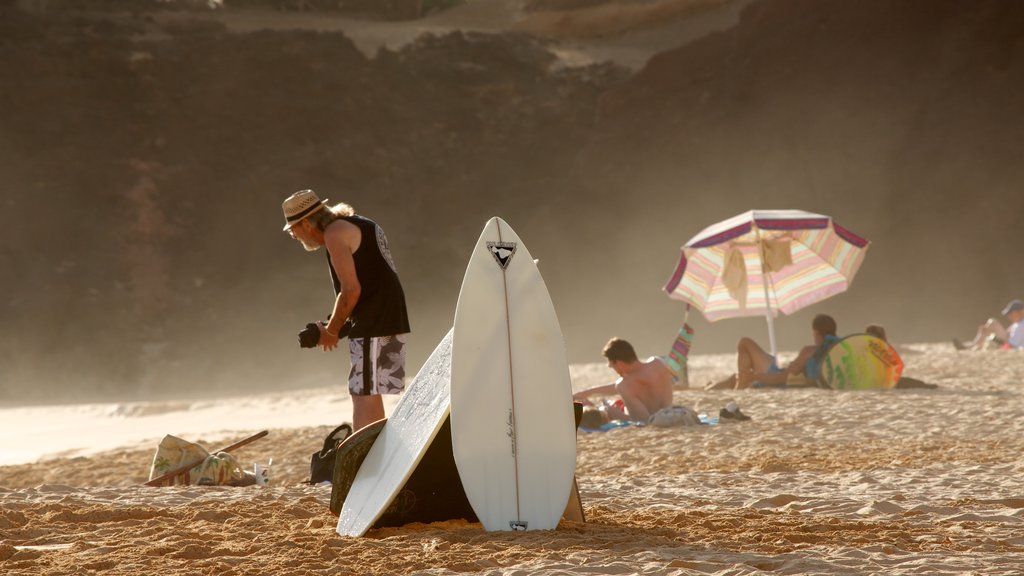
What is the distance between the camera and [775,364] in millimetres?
10727

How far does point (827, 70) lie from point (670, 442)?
22262mm

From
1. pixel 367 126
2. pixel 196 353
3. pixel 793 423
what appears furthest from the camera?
pixel 367 126

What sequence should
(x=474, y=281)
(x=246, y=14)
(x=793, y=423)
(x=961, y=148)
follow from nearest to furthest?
1. (x=474, y=281)
2. (x=793, y=423)
3. (x=961, y=148)
4. (x=246, y=14)

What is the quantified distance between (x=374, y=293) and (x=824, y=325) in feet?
19.9

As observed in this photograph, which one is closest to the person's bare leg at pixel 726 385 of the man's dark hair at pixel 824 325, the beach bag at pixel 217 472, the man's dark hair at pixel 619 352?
the man's dark hair at pixel 824 325

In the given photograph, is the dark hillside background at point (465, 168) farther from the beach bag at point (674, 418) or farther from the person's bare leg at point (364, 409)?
the person's bare leg at point (364, 409)

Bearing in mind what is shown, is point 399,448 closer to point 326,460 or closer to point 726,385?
point 326,460

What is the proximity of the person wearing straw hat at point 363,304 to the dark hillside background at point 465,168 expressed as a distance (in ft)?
55.9

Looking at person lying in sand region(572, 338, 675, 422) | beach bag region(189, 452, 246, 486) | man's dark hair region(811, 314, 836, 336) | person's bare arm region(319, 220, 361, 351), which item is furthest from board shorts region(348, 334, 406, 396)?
man's dark hair region(811, 314, 836, 336)

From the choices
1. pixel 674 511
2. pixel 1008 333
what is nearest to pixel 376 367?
pixel 674 511

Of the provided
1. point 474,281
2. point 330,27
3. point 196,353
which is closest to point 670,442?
point 474,281

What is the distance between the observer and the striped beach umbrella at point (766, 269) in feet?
36.5

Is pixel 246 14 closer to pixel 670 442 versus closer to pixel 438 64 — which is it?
pixel 438 64

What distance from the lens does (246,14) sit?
3088cm
